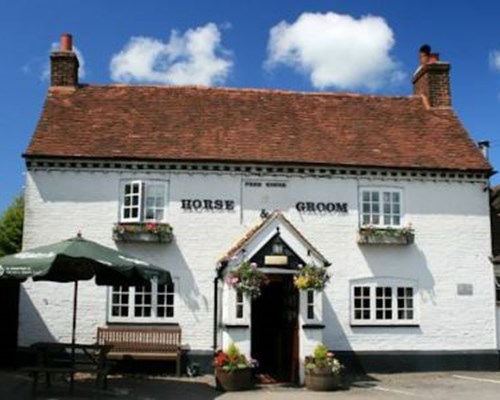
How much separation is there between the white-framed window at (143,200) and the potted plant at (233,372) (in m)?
4.55

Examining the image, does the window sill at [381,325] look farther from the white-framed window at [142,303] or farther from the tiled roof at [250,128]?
the white-framed window at [142,303]

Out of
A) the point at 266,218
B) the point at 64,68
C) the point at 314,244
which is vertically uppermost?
the point at 64,68

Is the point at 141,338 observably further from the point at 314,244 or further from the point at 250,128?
the point at 250,128

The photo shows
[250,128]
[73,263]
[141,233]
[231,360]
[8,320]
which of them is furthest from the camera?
[250,128]

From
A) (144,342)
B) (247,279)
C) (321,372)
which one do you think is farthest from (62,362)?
(321,372)

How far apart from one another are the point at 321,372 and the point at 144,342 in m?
4.69

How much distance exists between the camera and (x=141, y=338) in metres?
17.0

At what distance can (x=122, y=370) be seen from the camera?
1683cm

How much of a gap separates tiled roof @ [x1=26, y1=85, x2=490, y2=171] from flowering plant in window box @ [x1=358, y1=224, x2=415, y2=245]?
5.75 feet

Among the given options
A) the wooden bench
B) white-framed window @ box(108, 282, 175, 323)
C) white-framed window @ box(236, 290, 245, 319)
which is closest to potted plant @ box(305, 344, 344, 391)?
white-framed window @ box(236, 290, 245, 319)

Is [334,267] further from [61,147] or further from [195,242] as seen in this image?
[61,147]

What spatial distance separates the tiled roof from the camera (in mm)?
18156

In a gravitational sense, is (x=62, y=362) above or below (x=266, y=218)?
below

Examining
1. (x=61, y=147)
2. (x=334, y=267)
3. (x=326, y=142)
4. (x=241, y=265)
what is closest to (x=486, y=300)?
(x=334, y=267)
